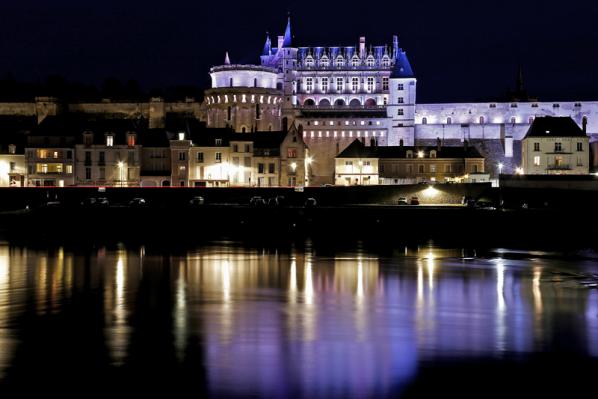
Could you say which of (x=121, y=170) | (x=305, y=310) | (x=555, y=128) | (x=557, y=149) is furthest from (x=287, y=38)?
(x=305, y=310)

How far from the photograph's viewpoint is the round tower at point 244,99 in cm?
10525

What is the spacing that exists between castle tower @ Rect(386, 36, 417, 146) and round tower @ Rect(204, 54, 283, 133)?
1389cm

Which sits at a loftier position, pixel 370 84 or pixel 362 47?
pixel 362 47

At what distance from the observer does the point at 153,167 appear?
74.4 meters

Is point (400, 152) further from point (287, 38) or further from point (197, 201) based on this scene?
point (287, 38)

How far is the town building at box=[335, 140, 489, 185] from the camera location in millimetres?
77688

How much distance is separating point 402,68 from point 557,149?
3301cm

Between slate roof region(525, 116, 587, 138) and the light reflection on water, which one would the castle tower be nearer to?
slate roof region(525, 116, 587, 138)

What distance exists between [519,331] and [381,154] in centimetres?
6141

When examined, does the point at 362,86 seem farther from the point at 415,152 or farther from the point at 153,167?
the point at 153,167

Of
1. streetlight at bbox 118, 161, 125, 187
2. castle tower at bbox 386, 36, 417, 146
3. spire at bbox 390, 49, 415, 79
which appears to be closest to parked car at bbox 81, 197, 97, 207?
streetlight at bbox 118, 161, 125, 187

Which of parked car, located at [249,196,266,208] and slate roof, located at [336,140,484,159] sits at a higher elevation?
slate roof, located at [336,140,484,159]

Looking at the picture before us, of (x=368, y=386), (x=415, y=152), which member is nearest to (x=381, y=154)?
(x=415, y=152)

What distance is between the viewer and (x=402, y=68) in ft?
358
